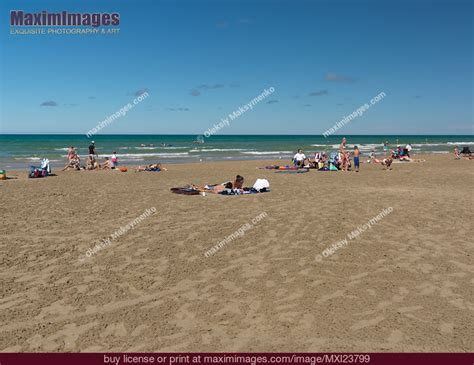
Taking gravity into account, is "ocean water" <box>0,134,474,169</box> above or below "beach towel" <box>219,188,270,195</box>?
above

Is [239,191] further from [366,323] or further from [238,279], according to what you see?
[366,323]

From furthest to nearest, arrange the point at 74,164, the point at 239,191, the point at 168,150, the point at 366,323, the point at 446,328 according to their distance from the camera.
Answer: the point at 168,150, the point at 74,164, the point at 239,191, the point at 366,323, the point at 446,328

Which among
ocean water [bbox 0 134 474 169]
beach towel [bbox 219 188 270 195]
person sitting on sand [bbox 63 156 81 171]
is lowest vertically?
beach towel [bbox 219 188 270 195]

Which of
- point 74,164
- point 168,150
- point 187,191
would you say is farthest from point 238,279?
point 168,150

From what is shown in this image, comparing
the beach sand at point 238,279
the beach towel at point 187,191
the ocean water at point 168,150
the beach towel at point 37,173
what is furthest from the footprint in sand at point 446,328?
the ocean water at point 168,150

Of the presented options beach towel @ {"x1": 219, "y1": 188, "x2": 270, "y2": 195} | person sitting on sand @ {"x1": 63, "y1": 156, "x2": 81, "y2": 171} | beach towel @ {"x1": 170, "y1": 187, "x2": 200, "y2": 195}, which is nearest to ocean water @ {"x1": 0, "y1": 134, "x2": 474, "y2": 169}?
person sitting on sand @ {"x1": 63, "y1": 156, "x2": 81, "y2": 171}

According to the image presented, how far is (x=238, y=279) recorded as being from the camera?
6.57 m

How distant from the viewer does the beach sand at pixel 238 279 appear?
4.80m

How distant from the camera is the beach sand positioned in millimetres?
4801

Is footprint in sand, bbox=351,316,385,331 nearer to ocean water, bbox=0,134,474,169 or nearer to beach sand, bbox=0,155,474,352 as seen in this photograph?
beach sand, bbox=0,155,474,352

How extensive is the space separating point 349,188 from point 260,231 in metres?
8.24

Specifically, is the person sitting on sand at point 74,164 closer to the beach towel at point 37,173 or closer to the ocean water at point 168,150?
the beach towel at point 37,173

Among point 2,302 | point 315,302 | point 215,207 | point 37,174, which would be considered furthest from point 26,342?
point 37,174

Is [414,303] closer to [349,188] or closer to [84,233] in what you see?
[84,233]
